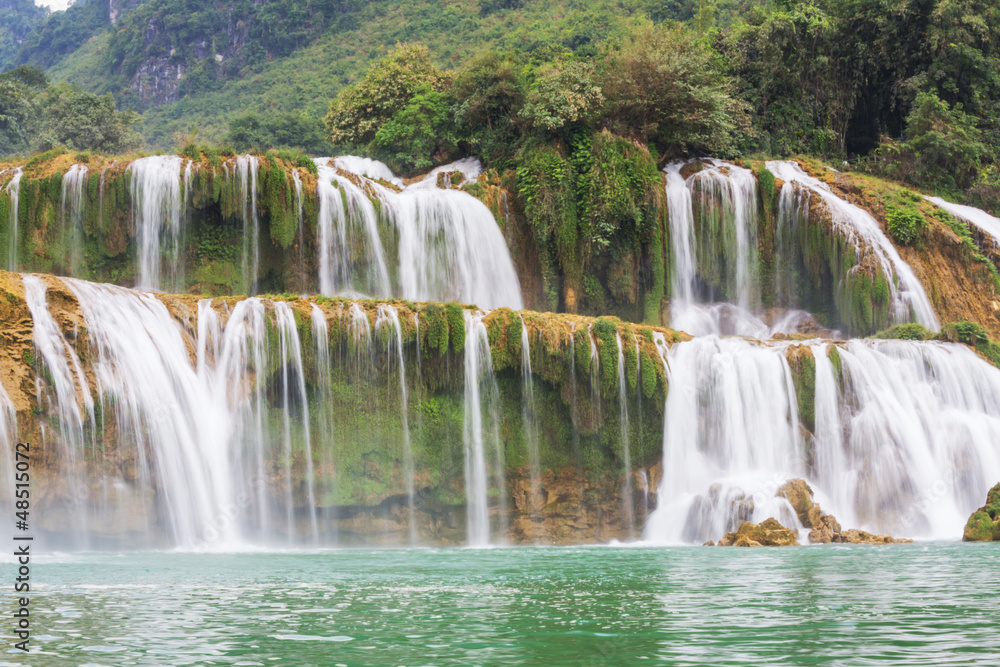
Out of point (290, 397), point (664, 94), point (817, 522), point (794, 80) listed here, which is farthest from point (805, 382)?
point (794, 80)

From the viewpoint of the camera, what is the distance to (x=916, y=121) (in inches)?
1336

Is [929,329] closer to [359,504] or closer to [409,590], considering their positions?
[359,504]

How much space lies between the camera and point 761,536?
57.8 feet

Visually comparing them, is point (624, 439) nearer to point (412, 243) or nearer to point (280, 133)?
point (412, 243)

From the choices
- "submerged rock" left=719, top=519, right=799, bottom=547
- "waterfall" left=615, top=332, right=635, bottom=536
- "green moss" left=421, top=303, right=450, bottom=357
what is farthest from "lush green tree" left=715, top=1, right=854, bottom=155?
"submerged rock" left=719, top=519, right=799, bottom=547

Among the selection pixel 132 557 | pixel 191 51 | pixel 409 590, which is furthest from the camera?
pixel 191 51

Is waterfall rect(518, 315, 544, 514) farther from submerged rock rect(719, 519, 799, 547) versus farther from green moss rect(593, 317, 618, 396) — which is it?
submerged rock rect(719, 519, 799, 547)

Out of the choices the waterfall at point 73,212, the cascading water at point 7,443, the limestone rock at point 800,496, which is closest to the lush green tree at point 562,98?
the waterfall at point 73,212

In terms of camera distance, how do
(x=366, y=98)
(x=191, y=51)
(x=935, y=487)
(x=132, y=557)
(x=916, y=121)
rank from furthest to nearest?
(x=191, y=51) < (x=366, y=98) < (x=916, y=121) < (x=935, y=487) < (x=132, y=557)

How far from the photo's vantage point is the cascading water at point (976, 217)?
3047 centimetres

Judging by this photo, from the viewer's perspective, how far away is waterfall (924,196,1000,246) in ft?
100.0

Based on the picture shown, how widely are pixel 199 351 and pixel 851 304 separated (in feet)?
62.9

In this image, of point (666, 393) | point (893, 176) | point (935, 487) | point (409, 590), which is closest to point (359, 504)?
point (666, 393)

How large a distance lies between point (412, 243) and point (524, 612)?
1917 centimetres
